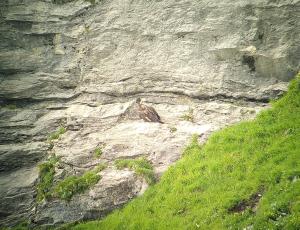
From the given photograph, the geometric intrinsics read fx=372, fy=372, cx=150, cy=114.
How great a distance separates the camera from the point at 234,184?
15.6 metres

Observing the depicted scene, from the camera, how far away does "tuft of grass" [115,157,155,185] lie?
62.3 feet

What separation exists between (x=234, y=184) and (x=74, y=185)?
337 inches

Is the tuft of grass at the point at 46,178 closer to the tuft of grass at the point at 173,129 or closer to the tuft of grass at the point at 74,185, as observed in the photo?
the tuft of grass at the point at 74,185

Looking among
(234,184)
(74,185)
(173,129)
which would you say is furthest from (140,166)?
(234,184)

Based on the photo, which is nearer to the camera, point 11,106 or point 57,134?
point 57,134

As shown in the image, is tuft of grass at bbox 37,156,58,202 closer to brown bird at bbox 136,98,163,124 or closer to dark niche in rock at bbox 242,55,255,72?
brown bird at bbox 136,98,163,124

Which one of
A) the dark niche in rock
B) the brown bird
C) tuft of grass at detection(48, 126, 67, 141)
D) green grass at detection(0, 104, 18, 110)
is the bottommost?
tuft of grass at detection(48, 126, 67, 141)

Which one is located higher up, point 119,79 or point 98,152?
point 119,79

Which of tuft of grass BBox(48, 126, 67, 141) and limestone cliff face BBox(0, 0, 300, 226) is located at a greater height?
limestone cliff face BBox(0, 0, 300, 226)

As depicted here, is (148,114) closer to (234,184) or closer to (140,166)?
(140,166)

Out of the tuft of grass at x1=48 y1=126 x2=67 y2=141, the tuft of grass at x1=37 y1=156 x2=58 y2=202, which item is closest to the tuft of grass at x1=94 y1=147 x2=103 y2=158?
the tuft of grass at x1=37 y1=156 x2=58 y2=202

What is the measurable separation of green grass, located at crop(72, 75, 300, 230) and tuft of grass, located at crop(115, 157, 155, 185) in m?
0.26

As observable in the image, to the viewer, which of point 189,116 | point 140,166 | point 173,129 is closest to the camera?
point 140,166

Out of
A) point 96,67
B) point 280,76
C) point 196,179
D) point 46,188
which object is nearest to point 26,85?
point 96,67
